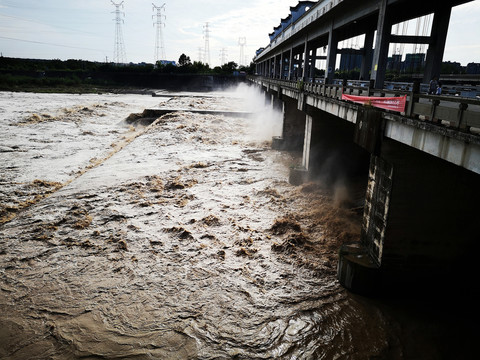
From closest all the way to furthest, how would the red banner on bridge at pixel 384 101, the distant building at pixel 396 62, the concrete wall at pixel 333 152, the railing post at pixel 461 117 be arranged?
the railing post at pixel 461 117 → the red banner on bridge at pixel 384 101 → the distant building at pixel 396 62 → the concrete wall at pixel 333 152

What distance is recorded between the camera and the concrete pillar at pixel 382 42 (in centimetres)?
1322

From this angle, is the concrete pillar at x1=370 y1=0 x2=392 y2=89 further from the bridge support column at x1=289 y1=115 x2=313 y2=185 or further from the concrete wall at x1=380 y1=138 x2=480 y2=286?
the bridge support column at x1=289 y1=115 x2=313 y2=185

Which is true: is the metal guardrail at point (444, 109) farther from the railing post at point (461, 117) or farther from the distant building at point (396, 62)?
the distant building at point (396, 62)

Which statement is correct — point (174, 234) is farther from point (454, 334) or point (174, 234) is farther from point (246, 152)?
point (246, 152)

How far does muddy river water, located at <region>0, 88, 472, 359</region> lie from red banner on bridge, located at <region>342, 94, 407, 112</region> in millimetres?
5509

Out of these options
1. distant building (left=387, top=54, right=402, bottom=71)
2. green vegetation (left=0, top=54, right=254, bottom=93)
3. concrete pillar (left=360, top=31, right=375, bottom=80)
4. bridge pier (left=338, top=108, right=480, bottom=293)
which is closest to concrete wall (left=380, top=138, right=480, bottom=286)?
bridge pier (left=338, top=108, right=480, bottom=293)

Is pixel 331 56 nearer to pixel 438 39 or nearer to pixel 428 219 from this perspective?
pixel 438 39

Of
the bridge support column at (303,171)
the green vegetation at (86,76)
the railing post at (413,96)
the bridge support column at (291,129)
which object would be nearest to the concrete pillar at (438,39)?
the railing post at (413,96)

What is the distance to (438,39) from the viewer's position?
42.8 feet

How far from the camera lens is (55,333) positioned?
8.41m

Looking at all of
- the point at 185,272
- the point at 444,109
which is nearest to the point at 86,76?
the point at 185,272

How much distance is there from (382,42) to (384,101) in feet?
17.3

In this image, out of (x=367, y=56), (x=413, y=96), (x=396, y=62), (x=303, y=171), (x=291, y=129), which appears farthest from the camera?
(x=291, y=129)

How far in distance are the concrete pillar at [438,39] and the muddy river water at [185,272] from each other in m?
7.09
